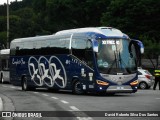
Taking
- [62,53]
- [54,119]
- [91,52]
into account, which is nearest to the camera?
[54,119]

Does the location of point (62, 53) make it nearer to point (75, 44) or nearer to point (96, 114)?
point (75, 44)

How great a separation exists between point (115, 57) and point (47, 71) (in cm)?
592

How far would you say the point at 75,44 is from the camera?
86.8 feet

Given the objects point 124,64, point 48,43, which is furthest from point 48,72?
point 124,64

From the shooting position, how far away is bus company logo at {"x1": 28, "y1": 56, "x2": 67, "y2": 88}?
28106 mm

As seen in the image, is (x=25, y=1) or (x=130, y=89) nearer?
(x=130, y=89)

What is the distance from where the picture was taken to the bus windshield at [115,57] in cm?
2494

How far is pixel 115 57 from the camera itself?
2516cm

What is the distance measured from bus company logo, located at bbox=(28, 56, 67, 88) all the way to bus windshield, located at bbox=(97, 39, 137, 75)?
10.7ft

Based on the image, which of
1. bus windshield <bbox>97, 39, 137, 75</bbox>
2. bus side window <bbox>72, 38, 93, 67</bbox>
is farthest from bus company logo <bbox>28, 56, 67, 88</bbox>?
bus windshield <bbox>97, 39, 137, 75</bbox>

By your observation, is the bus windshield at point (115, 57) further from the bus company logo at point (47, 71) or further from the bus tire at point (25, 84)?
the bus tire at point (25, 84)

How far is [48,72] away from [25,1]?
127692mm

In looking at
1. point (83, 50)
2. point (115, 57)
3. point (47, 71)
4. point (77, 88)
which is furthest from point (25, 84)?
point (115, 57)

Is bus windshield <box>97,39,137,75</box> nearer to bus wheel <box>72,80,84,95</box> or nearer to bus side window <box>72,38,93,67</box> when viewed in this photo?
bus side window <box>72,38,93,67</box>
